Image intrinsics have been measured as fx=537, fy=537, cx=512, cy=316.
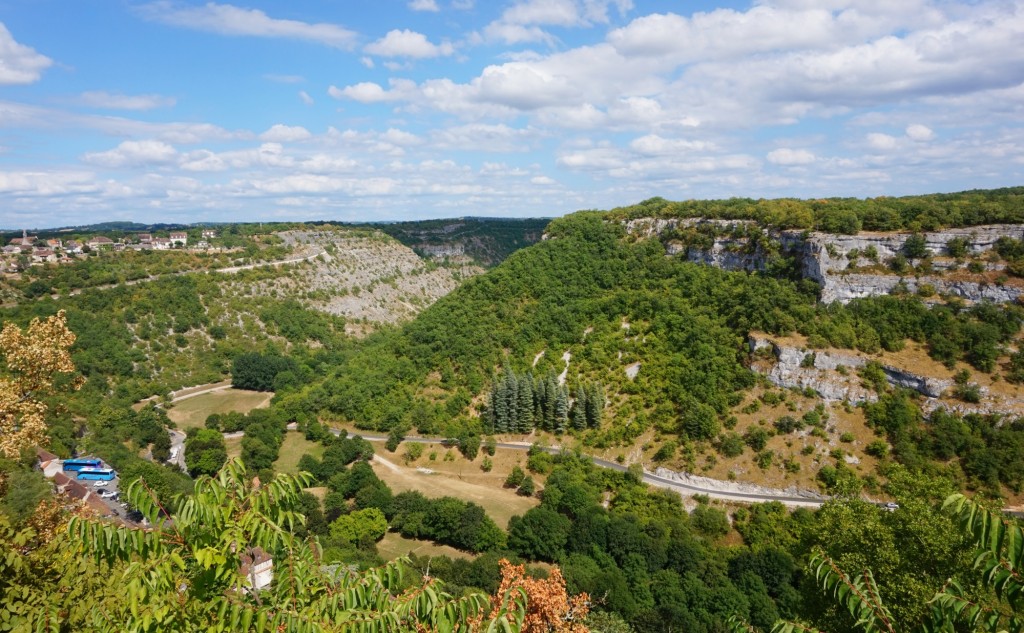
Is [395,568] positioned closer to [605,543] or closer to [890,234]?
[605,543]

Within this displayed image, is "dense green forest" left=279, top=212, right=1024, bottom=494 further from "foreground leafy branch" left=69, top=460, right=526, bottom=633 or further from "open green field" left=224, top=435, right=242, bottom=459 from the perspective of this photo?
"foreground leafy branch" left=69, top=460, right=526, bottom=633

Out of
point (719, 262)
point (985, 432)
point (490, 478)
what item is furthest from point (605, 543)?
point (719, 262)

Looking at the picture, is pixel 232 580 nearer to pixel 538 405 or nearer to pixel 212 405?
pixel 538 405

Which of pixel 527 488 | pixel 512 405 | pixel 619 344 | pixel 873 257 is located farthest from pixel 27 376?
pixel 873 257

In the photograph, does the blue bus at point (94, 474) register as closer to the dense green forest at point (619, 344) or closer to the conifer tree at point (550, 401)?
the dense green forest at point (619, 344)

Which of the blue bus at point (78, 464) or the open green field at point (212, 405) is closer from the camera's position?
the blue bus at point (78, 464)

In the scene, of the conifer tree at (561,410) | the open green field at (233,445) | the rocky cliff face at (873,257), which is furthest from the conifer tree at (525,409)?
the rocky cliff face at (873,257)
